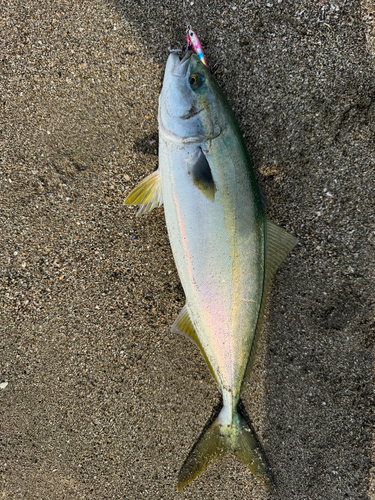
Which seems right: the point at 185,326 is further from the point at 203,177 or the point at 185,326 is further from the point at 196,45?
the point at 196,45

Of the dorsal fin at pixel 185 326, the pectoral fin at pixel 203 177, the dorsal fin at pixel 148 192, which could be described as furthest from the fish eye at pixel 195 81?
the dorsal fin at pixel 185 326

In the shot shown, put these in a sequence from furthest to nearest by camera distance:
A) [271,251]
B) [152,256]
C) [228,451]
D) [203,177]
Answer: [152,256] → [228,451] → [271,251] → [203,177]

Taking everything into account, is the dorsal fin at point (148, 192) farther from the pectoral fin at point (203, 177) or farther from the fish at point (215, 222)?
the pectoral fin at point (203, 177)

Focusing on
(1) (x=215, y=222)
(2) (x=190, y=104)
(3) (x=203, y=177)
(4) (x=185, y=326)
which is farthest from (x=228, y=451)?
(2) (x=190, y=104)

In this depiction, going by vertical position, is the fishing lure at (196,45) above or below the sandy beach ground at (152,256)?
above

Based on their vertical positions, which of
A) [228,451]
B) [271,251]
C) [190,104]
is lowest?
[228,451]

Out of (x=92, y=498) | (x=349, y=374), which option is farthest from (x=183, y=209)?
(x=92, y=498)

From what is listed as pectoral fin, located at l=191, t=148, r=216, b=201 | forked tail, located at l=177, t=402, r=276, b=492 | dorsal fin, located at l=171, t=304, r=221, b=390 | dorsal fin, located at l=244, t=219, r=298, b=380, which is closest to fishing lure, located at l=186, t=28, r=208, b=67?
pectoral fin, located at l=191, t=148, r=216, b=201
